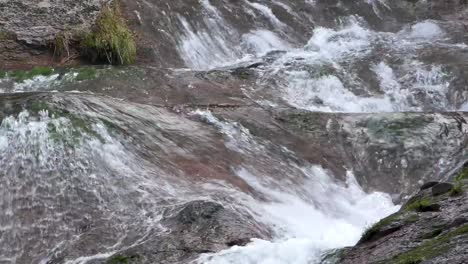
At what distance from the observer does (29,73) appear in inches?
616

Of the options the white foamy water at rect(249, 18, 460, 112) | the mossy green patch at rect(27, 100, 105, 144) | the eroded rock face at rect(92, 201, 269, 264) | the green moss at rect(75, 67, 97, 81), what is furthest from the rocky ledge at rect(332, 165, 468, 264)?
the green moss at rect(75, 67, 97, 81)

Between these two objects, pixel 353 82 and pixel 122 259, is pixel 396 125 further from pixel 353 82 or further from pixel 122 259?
pixel 122 259

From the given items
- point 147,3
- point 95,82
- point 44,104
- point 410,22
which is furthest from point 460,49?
point 44,104

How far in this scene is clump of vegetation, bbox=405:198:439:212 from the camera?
8500 millimetres

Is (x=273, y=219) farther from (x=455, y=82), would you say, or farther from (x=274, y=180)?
(x=455, y=82)

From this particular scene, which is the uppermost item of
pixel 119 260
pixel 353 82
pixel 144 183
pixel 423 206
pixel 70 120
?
pixel 353 82

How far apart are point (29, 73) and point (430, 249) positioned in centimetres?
1072

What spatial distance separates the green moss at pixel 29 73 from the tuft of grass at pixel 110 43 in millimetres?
1257

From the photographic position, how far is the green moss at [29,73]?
15.5m

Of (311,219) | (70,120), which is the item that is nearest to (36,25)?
(70,120)

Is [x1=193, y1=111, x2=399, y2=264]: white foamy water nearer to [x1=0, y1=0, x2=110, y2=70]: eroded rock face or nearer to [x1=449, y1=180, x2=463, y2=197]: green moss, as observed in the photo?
[x1=449, y1=180, x2=463, y2=197]: green moss

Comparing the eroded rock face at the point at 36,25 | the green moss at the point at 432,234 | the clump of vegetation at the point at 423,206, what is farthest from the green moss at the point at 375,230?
the eroded rock face at the point at 36,25

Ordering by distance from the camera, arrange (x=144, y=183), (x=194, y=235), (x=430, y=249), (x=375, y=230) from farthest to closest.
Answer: (x=144, y=183) < (x=194, y=235) < (x=375, y=230) < (x=430, y=249)

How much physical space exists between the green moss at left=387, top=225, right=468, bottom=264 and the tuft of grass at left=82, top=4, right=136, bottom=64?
10.3m
